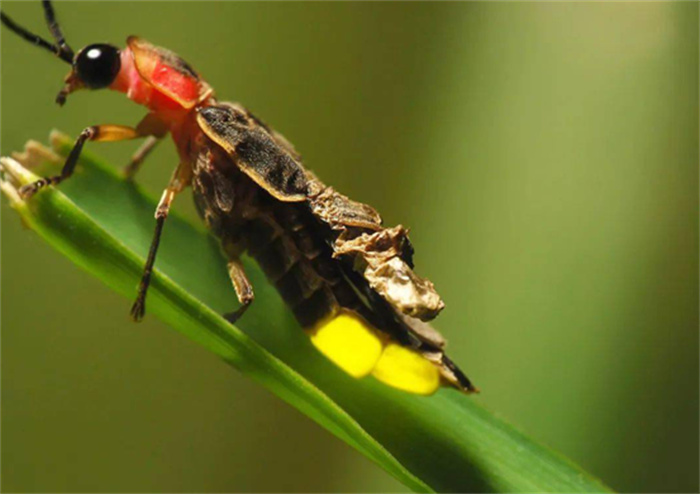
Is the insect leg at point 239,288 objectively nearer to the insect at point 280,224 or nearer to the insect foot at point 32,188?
the insect at point 280,224

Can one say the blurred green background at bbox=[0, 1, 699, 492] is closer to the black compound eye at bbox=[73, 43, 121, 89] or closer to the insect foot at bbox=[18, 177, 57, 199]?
the black compound eye at bbox=[73, 43, 121, 89]

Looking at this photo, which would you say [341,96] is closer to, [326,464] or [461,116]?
[461,116]

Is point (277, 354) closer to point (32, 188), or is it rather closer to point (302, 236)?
point (302, 236)

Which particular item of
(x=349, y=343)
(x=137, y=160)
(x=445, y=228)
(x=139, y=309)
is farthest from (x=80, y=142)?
(x=445, y=228)

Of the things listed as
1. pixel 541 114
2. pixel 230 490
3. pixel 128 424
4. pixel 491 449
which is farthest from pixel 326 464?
pixel 491 449

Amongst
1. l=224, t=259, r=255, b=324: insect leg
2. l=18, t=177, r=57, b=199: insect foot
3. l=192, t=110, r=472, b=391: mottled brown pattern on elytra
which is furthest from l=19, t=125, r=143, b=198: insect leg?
l=224, t=259, r=255, b=324: insect leg

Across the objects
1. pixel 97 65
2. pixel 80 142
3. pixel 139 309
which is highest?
pixel 97 65

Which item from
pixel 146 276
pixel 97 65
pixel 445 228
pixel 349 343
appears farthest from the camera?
pixel 445 228
